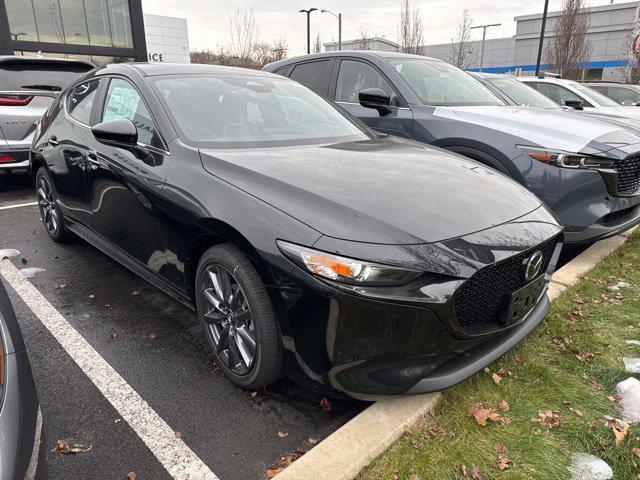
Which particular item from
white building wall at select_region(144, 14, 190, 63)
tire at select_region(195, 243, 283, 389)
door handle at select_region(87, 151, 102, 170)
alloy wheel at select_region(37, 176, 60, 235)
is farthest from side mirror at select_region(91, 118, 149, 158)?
white building wall at select_region(144, 14, 190, 63)

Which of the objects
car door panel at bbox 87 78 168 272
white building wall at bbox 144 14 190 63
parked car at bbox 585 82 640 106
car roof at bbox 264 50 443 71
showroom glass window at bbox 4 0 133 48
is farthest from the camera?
white building wall at bbox 144 14 190 63

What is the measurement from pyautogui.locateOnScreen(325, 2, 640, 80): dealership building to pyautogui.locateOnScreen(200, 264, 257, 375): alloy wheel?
115 feet

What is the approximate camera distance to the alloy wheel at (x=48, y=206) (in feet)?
14.3

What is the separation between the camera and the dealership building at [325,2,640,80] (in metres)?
37.3

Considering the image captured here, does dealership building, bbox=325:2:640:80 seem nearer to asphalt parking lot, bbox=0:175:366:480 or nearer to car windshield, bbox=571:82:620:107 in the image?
car windshield, bbox=571:82:620:107

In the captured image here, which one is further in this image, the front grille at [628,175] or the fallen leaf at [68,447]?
the front grille at [628,175]

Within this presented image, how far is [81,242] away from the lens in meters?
4.61

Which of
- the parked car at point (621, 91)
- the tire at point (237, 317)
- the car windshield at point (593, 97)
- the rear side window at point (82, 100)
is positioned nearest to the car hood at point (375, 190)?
the tire at point (237, 317)

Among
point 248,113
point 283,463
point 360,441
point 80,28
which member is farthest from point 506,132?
point 80,28

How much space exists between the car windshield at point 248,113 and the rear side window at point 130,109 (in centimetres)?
16

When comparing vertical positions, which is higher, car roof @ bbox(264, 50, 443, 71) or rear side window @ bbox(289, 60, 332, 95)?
car roof @ bbox(264, 50, 443, 71)

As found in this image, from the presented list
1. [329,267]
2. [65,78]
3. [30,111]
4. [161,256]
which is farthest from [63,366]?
[65,78]

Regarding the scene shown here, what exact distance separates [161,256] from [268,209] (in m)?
0.99

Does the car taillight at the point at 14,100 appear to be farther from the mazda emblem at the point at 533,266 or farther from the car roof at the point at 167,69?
the mazda emblem at the point at 533,266
